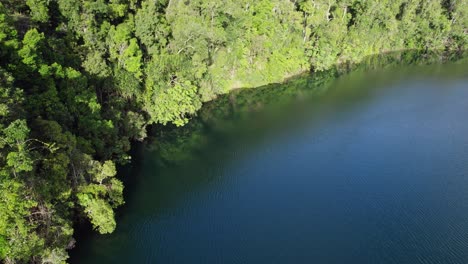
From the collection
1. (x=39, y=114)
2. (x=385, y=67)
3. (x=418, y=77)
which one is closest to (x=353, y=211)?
(x=39, y=114)

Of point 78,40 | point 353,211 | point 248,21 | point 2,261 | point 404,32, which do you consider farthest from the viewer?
point 404,32

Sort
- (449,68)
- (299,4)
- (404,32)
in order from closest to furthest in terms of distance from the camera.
→ (299,4) → (449,68) → (404,32)

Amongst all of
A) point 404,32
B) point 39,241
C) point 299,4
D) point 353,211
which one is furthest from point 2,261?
point 404,32

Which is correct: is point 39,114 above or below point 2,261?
above

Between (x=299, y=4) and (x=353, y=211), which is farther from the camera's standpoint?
(x=299, y=4)

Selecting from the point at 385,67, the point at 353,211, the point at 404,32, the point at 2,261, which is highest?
the point at 404,32

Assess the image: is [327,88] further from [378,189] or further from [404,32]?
[404,32]
